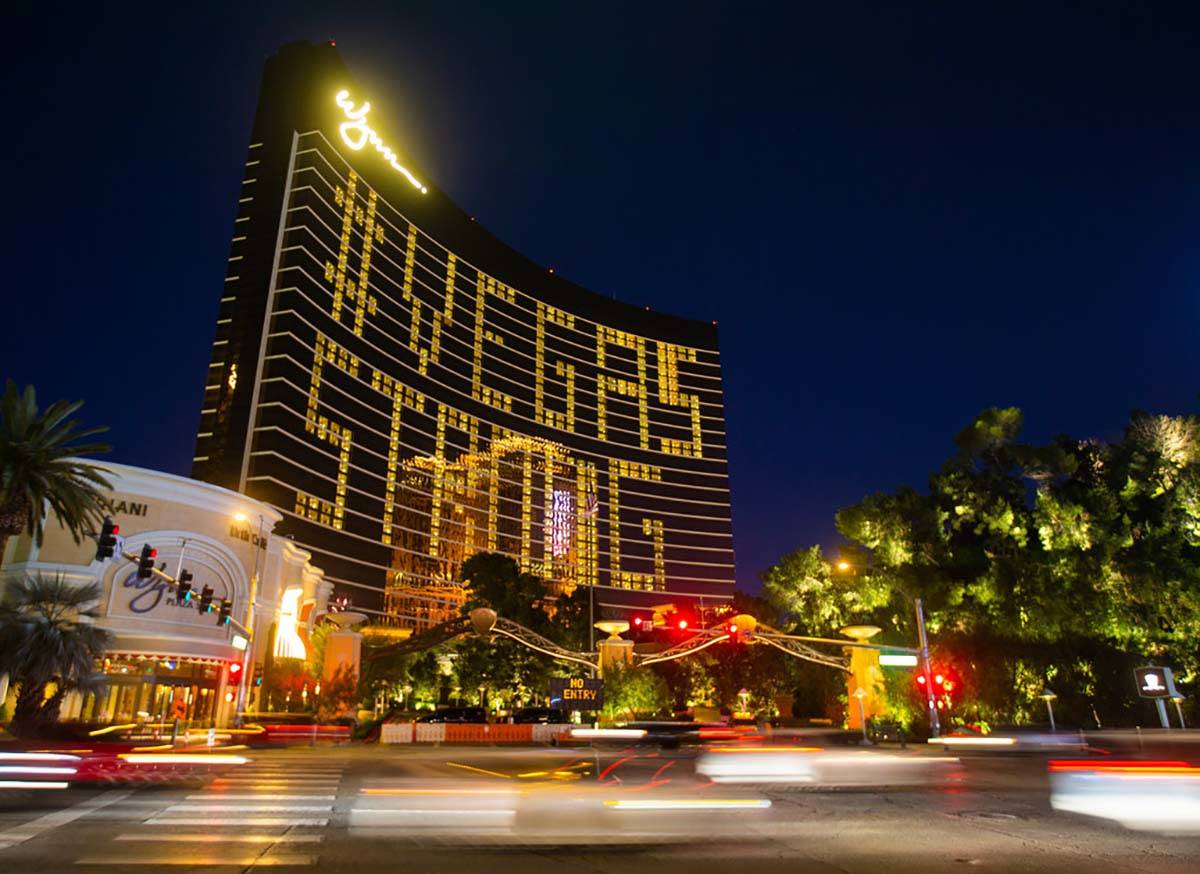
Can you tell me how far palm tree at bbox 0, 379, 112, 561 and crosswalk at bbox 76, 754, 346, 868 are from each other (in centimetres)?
1877

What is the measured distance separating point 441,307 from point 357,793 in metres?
131

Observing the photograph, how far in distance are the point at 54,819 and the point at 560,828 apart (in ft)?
26.6

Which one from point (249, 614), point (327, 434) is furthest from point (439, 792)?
point (327, 434)

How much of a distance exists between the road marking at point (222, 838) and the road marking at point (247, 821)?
105cm

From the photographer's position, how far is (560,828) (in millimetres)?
12055

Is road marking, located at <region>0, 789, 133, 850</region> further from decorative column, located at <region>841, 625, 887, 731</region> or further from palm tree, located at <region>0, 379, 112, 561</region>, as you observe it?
decorative column, located at <region>841, 625, 887, 731</region>

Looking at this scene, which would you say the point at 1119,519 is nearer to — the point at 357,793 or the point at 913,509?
the point at 913,509

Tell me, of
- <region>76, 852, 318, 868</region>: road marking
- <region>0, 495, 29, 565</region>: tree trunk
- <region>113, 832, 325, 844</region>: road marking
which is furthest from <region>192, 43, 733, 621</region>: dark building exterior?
<region>76, 852, 318, 868</region>: road marking

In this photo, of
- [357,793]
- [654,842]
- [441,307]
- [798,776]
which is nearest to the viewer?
[654,842]

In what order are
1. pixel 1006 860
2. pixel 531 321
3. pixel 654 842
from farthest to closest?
1. pixel 531 321
2. pixel 654 842
3. pixel 1006 860

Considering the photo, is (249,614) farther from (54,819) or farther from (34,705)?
(54,819)

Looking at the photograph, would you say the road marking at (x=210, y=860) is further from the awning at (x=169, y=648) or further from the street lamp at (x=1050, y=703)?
the awning at (x=169, y=648)

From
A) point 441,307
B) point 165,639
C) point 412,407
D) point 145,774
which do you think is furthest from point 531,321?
point 145,774

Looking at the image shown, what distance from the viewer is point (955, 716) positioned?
39938 mm
